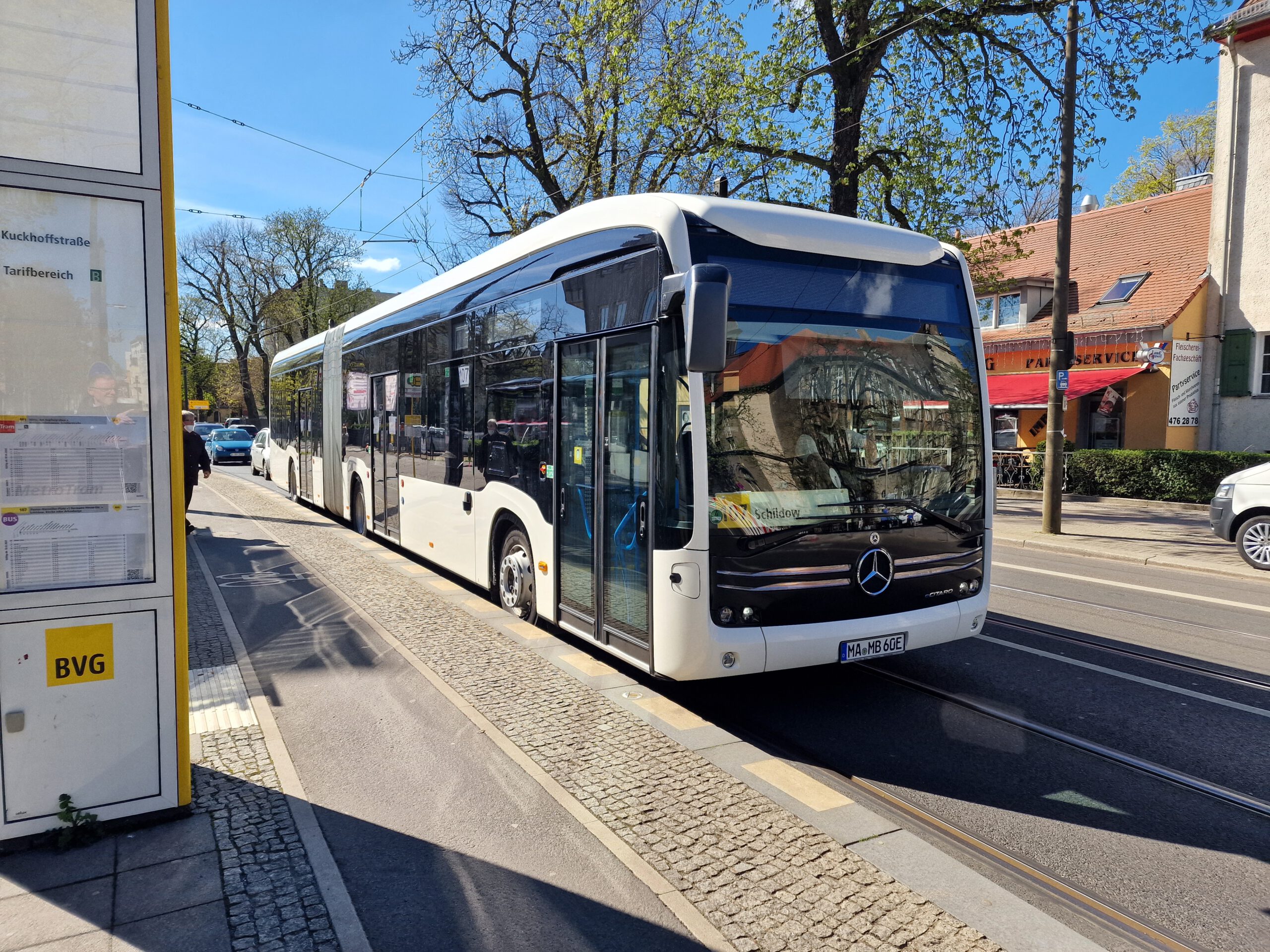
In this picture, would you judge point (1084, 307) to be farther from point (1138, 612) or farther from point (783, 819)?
point (783, 819)

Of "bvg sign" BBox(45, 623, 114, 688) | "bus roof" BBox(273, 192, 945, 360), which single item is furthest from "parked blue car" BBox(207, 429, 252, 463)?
"bvg sign" BBox(45, 623, 114, 688)

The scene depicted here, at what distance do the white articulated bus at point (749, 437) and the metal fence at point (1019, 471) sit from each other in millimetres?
18645

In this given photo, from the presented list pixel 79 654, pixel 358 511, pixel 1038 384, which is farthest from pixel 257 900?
pixel 1038 384

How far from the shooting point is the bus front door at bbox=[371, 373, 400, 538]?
1136cm

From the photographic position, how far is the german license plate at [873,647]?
5.25 meters

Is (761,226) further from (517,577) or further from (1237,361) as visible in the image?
(1237,361)

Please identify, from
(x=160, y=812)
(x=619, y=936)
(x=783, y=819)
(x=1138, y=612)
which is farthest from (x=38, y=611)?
(x=1138, y=612)

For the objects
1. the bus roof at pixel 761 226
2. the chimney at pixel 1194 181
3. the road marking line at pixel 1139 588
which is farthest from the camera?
the chimney at pixel 1194 181

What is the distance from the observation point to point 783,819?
4004 mm

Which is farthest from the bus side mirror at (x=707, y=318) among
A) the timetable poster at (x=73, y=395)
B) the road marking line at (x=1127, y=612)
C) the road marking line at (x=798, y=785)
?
the road marking line at (x=1127, y=612)

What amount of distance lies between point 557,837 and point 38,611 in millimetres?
2371

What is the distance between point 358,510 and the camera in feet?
45.6

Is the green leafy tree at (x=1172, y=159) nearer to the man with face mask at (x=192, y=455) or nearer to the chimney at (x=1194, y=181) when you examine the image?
the chimney at (x=1194, y=181)

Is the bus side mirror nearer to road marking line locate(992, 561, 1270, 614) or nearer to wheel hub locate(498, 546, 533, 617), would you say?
wheel hub locate(498, 546, 533, 617)
